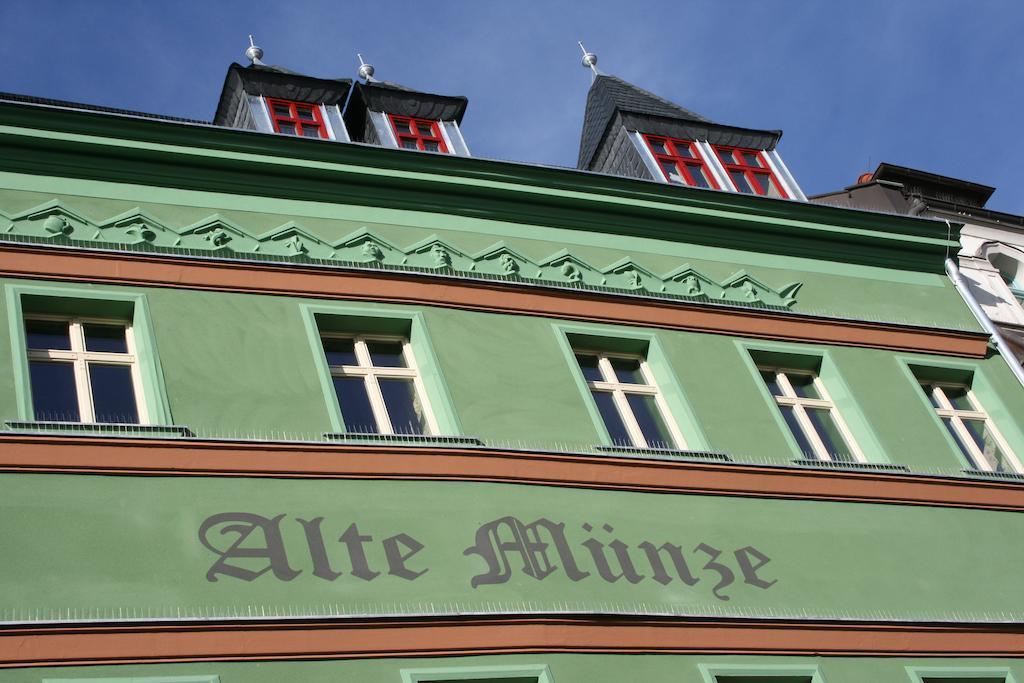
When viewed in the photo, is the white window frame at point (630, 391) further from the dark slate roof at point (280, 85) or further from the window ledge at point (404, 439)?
the dark slate roof at point (280, 85)

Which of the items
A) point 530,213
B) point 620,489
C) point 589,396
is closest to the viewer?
point 620,489

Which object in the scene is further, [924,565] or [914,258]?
[914,258]

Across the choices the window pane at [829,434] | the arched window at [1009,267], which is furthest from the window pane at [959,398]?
the arched window at [1009,267]

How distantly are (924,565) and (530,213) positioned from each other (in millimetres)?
6349

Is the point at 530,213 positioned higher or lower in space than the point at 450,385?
higher

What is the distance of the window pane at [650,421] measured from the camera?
15727 millimetres

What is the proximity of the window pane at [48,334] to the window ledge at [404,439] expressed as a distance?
2762 mm

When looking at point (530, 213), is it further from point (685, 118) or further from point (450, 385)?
point (685, 118)

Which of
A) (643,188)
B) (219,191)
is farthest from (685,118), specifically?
(219,191)

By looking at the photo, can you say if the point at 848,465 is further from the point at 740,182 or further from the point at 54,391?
the point at 54,391

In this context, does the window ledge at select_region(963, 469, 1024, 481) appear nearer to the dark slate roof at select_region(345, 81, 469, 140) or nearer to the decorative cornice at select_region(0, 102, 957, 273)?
the decorative cornice at select_region(0, 102, 957, 273)

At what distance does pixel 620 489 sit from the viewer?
571 inches

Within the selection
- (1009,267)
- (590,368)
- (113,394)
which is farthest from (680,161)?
(113,394)

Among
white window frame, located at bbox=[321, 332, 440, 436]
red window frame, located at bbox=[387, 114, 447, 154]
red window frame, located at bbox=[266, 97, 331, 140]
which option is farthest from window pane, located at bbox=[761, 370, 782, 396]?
red window frame, located at bbox=[266, 97, 331, 140]
